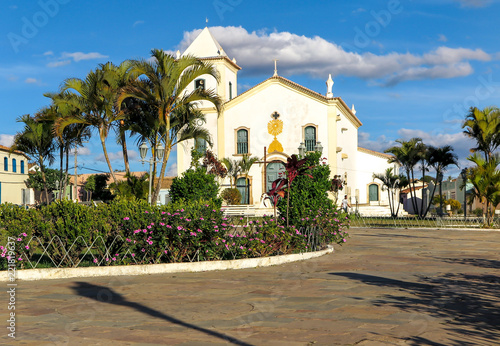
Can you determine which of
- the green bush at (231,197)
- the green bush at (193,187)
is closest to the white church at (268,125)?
the green bush at (231,197)

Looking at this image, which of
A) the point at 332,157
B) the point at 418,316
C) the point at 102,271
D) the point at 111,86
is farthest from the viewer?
the point at 332,157

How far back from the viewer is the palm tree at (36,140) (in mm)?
25109

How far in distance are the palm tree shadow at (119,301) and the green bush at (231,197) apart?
27.7 m

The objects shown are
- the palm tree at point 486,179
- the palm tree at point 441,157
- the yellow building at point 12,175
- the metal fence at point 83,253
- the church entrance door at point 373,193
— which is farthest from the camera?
the church entrance door at point 373,193

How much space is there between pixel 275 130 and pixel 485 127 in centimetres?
1594

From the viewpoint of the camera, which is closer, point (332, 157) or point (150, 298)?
point (150, 298)

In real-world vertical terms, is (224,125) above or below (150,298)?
above

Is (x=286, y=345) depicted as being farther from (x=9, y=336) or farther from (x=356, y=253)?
(x=356, y=253)

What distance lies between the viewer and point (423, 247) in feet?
48.6

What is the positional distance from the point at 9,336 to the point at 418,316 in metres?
4.08

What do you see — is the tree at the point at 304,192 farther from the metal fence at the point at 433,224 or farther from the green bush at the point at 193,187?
the metal fence at the point at 433,224

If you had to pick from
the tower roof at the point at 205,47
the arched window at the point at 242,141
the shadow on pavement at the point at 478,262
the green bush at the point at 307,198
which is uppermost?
the tower roof at the point at 205,47

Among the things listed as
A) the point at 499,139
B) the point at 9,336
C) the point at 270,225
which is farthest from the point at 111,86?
the point at 499,139

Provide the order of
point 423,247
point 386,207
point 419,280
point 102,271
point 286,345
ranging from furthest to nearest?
point 386,207, point 423,247, point 102,271, point 419,280, point 286,345
